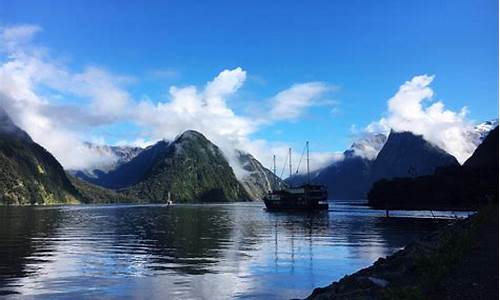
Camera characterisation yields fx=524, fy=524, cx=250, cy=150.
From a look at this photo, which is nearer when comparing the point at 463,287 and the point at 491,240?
the point at 463,287

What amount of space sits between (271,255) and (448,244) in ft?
79.9

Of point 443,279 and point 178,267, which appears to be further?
point 178,267

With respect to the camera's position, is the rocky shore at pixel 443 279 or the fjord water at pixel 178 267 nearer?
the rocky shore at pixel 443 279

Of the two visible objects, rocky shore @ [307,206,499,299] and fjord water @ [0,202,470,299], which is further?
fjord water @ [0,202,470,299]

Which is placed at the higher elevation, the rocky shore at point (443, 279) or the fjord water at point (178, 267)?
the rocky shore at point (443, 279)

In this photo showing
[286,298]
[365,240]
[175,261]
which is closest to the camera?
[286,298]

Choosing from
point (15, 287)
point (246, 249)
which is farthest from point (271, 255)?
point (15, 287)

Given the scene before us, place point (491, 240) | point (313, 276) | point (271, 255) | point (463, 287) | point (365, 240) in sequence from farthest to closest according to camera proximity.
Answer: point (365, 240) → point (271, 255) → point (313, 276) → point (491, 240) → point (463, 287)

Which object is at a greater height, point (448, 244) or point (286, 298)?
point (448, 244)

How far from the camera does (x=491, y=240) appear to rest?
3619 centimetres

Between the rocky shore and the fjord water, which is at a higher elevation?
the rocky shore

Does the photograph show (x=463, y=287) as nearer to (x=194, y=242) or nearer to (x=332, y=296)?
(x=332, y=296)

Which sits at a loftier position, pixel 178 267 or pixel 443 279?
pixel 443 279

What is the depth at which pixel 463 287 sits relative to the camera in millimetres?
20703
